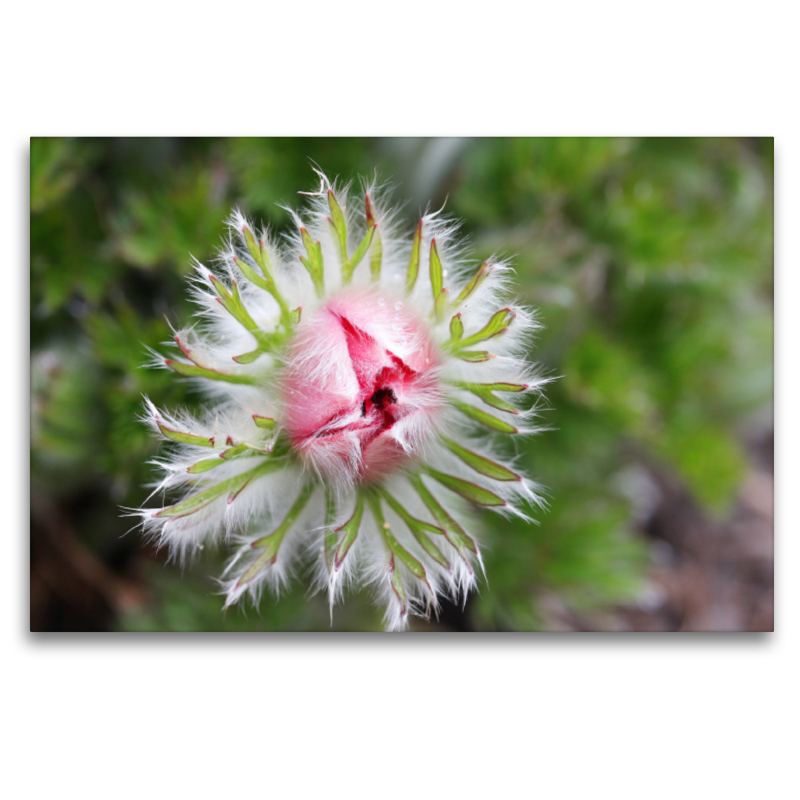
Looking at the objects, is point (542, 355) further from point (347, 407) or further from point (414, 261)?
point (347, 407)

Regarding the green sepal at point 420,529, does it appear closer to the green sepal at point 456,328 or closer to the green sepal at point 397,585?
the green sepal at point 397,585

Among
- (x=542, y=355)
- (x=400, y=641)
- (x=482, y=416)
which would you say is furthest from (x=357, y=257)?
(x=400, y=641)

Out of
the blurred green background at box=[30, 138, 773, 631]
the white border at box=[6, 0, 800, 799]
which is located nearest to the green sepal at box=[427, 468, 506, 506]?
the blurred green background at box=[30, 138, 773, 631]

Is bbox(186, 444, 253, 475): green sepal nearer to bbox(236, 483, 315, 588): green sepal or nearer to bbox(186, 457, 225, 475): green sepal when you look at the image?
bbox(186, 457, 225, 475): green sepal
